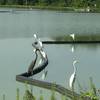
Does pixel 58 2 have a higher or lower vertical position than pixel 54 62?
lower

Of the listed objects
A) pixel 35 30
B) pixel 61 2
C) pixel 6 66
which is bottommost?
pixel 61 2

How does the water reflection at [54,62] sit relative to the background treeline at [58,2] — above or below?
above

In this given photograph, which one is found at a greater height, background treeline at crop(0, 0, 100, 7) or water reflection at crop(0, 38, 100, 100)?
water reflection at crop(0, 38, 100, 100)

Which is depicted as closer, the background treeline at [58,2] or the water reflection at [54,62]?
the water reflection at [54,62]

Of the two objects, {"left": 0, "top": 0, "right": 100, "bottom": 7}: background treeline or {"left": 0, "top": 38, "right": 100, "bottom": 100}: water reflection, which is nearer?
{"left": 0, "top": 38, "right": 100, "bottom": 100}: water reflection

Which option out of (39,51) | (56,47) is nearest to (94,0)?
(56,47)

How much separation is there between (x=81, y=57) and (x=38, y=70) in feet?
16.6

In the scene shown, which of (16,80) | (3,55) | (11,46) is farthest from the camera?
(11,46)

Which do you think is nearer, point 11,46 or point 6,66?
point 6,66

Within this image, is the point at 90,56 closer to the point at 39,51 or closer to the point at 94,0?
the point at 39,51

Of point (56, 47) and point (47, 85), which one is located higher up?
point (47, 85)

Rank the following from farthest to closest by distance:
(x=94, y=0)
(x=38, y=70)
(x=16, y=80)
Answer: (x=94, y=0) → (x=38, y=70) → (x=16, y=80)

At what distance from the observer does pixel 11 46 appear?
856 inches

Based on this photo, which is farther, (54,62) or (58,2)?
(58,2)
